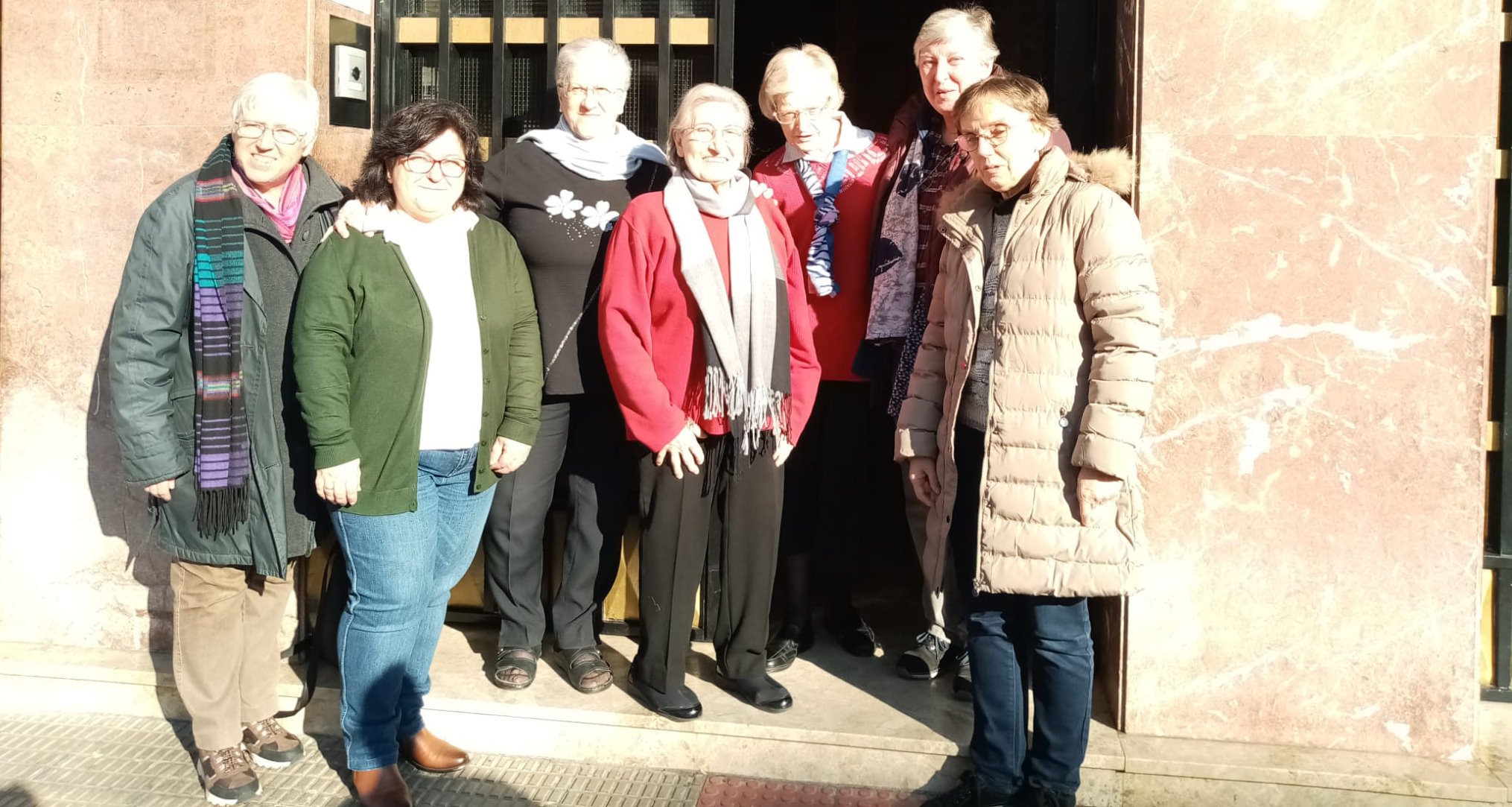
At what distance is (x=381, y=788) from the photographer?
3.00 m

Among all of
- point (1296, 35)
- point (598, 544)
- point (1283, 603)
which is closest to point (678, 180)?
point (598, 544)

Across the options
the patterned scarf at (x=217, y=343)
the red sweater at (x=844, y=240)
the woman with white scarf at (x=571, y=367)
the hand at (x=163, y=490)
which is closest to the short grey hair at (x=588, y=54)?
the woman with white scarf at (x=571, y=367)

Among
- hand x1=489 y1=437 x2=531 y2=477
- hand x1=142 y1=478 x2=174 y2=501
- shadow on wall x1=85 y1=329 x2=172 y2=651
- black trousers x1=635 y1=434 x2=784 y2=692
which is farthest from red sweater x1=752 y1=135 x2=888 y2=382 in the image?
shadow on wall x1=85 y1=329 x2=172 y2=651

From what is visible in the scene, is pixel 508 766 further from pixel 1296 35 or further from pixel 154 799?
pixel 1296 35

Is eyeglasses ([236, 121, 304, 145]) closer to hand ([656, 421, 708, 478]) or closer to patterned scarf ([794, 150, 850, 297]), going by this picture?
hand ([656, 421, 708, 478])

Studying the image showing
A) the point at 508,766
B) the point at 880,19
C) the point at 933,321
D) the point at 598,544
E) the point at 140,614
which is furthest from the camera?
the point at 880,19

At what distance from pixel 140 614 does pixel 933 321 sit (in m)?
2.75

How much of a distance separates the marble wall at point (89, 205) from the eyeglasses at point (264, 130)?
0.72 meters

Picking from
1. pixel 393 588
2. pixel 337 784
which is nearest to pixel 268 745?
pixel 337 784

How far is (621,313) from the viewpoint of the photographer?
3139 mm

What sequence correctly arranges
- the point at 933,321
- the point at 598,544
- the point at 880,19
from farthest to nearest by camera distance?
1. the point at 880,19
2. the point at 598,544
3. the point at 933,321

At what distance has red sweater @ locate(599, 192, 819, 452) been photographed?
3.12 m

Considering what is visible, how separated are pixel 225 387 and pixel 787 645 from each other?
186 cm

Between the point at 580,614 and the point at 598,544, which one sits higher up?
the point at 598,544
